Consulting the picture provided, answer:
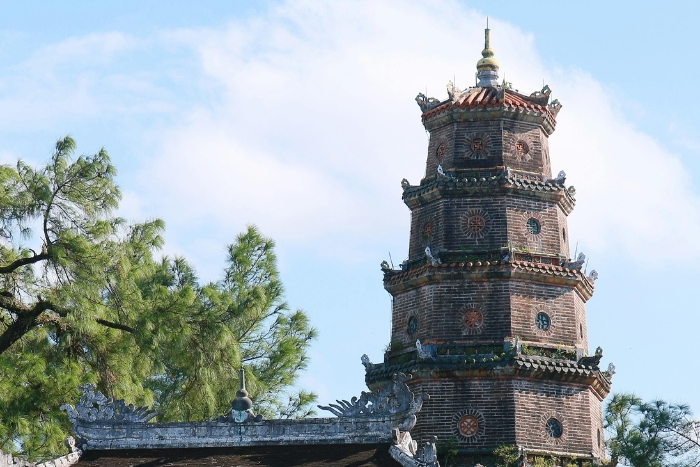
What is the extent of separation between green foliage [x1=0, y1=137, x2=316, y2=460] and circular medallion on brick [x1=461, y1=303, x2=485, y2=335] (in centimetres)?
590

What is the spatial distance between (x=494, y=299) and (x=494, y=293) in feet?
0.54

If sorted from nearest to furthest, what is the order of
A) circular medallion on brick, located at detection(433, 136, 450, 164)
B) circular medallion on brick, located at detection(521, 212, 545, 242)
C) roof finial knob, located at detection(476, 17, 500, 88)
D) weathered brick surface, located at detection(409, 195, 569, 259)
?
1. weathered brick surface, located at detection(409, 195, 569, 259)
2. circular medallion on brick, located at detection(521, 212, 545, 242)
3. circular medallion on brick, located at detection(433, 136, 450, 164)
4. roof finial knob, located at detection(476, 17, 500, 88)

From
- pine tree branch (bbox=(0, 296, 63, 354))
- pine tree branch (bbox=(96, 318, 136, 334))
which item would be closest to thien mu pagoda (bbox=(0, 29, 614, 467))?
pine tree branch (bbox=(96, 318, 136, 334))

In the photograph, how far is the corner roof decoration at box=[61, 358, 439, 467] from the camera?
29906 millimetres

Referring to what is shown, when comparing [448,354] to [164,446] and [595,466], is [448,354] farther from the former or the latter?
[164,446]

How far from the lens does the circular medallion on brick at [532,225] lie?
4275 centimetres

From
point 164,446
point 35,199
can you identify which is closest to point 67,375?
point 35,199

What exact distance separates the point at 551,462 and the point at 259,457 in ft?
40.8

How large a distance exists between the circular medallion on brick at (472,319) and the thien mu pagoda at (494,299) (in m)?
0.04

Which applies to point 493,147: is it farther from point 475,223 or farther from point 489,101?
point 475,223

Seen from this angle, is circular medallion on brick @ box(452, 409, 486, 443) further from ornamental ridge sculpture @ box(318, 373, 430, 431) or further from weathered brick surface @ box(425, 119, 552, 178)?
ornamental ridge sculpture @ box(318, 373, 430, 431)

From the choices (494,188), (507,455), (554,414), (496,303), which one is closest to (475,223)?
(494,188)

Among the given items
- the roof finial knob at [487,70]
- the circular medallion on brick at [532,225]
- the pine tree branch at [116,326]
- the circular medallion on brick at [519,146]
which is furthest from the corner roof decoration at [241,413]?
the roof finial knob at [487,70]

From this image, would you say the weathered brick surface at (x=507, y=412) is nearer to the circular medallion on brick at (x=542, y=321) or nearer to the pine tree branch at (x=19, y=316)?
the circular medallion on brick at (x=542, y=321)
